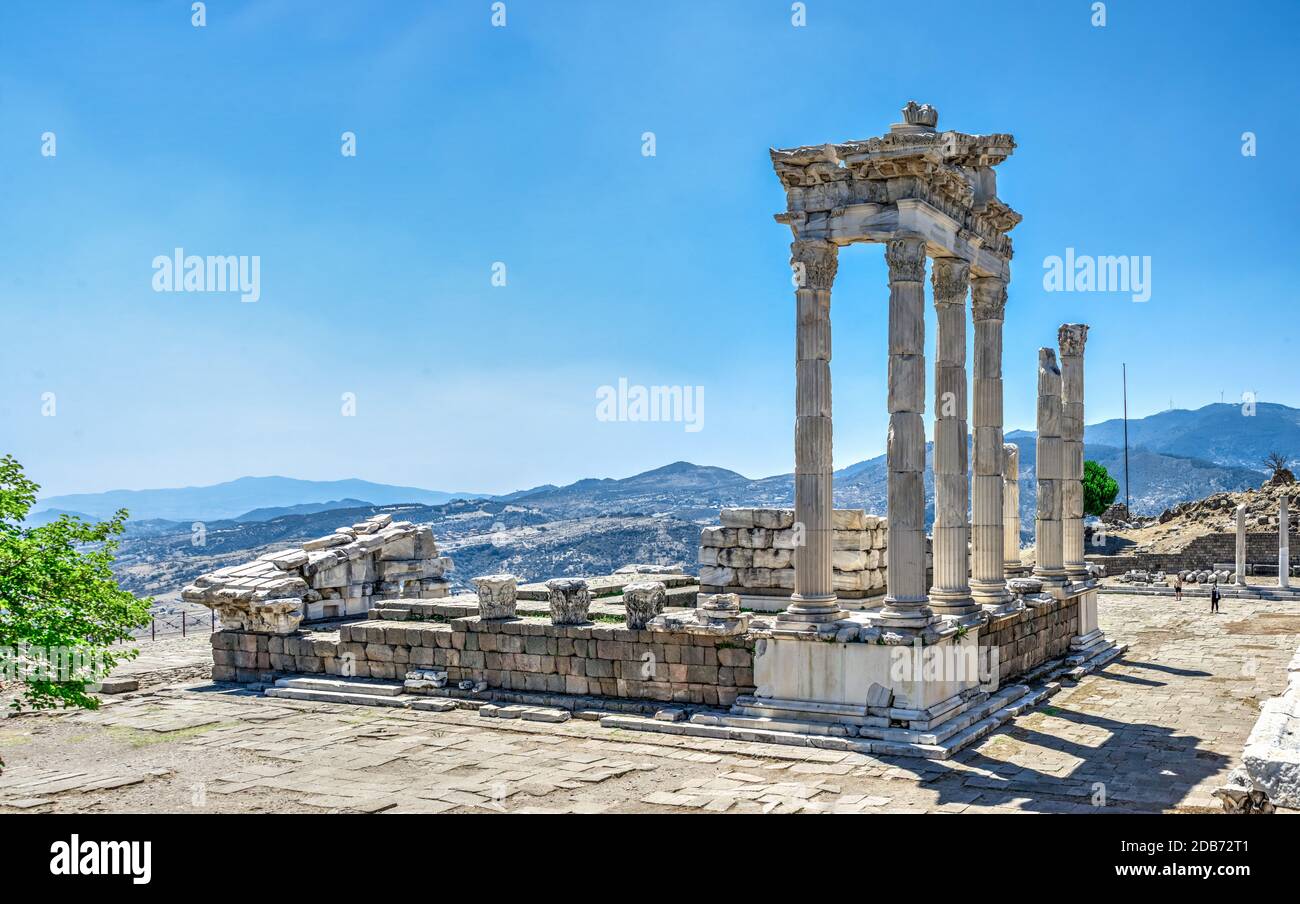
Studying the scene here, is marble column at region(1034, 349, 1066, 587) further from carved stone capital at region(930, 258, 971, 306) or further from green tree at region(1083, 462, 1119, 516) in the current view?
green tree at region(1083, 462, 1119, 516)

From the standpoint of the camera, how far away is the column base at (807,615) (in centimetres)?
1340

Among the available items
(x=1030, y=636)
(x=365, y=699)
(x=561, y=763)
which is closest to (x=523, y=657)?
(x=365, y=699)

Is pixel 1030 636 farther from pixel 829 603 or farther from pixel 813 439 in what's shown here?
pixel 813 439

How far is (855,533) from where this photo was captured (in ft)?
59.6

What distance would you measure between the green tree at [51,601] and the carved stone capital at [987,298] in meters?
13.2

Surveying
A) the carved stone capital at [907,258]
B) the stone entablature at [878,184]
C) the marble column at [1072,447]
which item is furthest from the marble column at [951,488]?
the marble column at [1072,447]

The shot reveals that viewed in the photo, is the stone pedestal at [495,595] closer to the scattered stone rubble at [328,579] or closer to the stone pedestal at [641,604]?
the stone pedestal at [641,604]

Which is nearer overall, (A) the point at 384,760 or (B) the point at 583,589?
(A) the point at 384,760

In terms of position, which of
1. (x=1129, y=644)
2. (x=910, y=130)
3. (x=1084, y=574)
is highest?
(x=910, y=130)
